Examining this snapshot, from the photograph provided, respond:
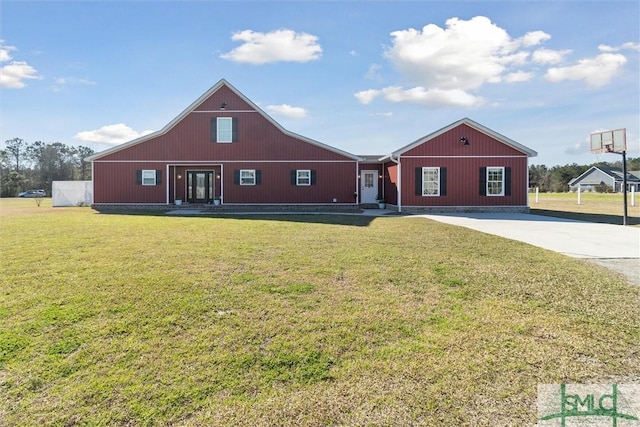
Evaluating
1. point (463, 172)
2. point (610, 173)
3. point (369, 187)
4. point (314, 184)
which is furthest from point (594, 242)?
point (610, 173)

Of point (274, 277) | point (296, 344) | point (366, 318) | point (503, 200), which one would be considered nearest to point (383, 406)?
point (296, 344)

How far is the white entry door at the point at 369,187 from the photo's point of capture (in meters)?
22.1

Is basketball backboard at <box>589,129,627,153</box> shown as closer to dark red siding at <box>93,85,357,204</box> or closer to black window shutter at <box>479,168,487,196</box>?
black window shutter at <box>479,168,487,196</box>

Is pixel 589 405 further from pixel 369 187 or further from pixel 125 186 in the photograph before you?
pixel 125 186

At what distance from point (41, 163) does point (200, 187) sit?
162 feet

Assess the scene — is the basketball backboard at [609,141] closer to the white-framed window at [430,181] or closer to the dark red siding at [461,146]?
the dark red siding at [461,146]

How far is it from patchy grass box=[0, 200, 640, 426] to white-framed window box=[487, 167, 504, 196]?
515 inches

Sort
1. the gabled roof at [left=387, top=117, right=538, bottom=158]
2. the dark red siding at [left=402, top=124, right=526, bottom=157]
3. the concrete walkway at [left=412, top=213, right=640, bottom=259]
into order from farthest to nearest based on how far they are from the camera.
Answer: the dark red siding at [left=402, top=124, right=526, bottom=157] < the gabled roof at [left=387, top=117, right=538, bottom=158] < the concrete walkway at [left=412, top=213, right=640, bottom=259]

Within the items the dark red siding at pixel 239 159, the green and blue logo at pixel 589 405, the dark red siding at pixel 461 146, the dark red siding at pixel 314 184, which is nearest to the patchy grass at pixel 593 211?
the dark red siding at pixel 461 146

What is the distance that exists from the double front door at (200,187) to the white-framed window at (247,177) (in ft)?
6.31

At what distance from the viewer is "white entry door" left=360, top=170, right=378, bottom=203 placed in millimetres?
22062

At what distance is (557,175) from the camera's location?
61312 millimetres

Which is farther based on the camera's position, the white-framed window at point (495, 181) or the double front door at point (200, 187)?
the double front door at point (200, 187)

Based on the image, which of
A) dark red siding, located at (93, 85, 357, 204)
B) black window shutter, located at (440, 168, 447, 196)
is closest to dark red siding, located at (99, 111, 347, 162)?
dark red siding, located at (93, 85, 357, 204)
